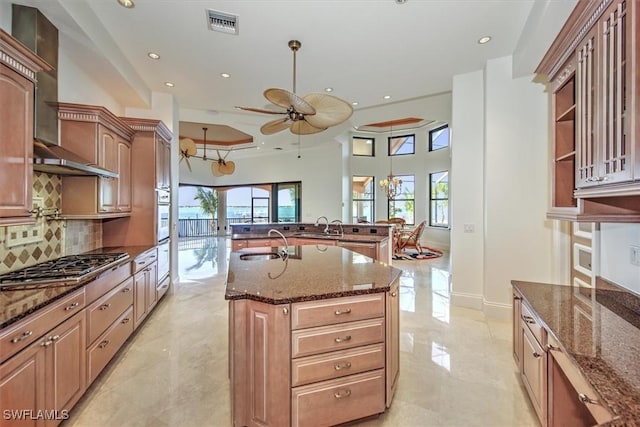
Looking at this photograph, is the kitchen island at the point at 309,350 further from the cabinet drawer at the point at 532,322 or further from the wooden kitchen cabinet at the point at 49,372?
the wooden kitchen cabinet at the point at 49,372

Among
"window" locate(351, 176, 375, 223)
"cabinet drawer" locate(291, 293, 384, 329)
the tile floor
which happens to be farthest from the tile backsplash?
"window" locate(351, 176, 375, 223)

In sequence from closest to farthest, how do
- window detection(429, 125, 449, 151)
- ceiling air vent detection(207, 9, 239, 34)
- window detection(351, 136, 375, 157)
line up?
ceiling air vent detection(207, 9, 239, 34), window detection(429, 125, 449, 151), window detection(351, 136, 375, 157)

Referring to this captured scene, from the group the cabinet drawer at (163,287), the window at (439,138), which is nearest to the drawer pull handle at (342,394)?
the cabinet drawer at (163,287)

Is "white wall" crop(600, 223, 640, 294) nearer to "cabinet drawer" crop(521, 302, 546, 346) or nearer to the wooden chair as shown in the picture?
"cabinet drawer" crop(521, 302, 546, 346)

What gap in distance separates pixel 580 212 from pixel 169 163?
4920 mm

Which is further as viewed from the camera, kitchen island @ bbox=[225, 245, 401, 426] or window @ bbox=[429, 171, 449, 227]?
window @ bbox=[429, 171, 449, 227]

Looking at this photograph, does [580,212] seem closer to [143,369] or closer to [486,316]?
[486,316]

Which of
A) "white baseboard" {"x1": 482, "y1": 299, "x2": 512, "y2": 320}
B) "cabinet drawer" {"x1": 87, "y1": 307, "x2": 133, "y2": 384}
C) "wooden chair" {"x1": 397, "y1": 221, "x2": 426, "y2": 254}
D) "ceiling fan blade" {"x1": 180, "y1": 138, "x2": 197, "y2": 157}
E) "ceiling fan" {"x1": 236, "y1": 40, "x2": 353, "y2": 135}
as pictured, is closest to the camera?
"cabinet drawer" {"x1": 87, "y1": 307, "x2": 133, "y2": 384}

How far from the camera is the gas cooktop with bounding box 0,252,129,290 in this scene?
1884mm

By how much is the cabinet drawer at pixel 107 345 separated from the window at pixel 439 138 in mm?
9269

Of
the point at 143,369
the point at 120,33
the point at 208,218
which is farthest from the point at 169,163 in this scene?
the point at 208,218

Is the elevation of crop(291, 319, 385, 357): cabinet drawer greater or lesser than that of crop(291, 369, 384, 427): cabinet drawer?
greater

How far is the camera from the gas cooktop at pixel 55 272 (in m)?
1.88

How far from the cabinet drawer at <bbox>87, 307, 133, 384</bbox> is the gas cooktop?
550mm
